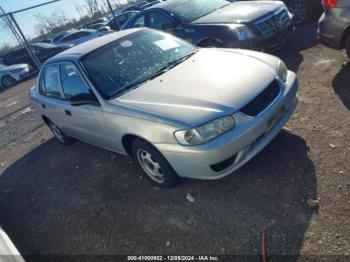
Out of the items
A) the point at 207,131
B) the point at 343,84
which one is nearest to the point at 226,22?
the point at 343,84

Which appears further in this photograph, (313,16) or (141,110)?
(313,16)

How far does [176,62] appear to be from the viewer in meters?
4.17

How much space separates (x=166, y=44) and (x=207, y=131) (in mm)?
1934

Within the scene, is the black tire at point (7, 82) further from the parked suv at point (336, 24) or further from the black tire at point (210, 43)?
the parked suv at point (336, 24)

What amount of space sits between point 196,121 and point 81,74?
1.78 m

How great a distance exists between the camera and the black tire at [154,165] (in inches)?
136

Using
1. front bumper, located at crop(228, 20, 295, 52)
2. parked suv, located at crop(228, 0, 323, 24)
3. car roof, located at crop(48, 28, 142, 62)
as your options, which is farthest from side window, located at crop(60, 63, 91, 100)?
parked suv, located at crop(228, 0, 323, 24)

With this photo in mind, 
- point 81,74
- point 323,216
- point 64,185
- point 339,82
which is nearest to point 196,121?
point 323,216

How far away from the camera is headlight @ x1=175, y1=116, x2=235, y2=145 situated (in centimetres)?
303

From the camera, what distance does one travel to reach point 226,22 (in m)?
6.21

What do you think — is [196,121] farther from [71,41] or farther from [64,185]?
[71,41]

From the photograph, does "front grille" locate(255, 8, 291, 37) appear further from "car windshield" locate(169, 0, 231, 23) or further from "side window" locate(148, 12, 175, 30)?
"side window" locate(148, 12, 175, 30)

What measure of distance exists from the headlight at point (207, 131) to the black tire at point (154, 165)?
0.50m

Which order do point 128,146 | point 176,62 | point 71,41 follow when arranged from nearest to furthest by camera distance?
point 128,146 → point 176,62 → point 71,41
